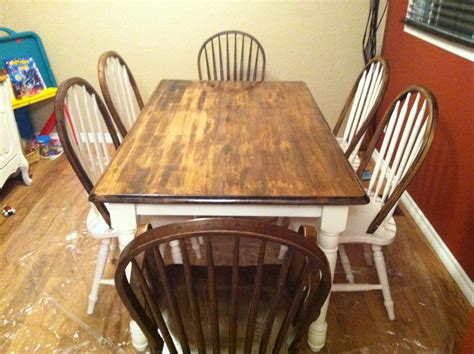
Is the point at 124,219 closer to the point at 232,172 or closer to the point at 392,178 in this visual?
the point at 232,172

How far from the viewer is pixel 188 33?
9.27ft

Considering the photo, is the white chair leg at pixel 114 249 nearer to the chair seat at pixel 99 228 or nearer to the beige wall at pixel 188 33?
the chair seat at pixel 99 228

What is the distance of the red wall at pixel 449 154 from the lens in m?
1.75

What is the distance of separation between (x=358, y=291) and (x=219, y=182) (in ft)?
3.16

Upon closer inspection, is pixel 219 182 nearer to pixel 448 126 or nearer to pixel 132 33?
pixel 448 126

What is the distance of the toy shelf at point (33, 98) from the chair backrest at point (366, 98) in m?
2.08

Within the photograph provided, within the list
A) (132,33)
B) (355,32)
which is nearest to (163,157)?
(132,33)

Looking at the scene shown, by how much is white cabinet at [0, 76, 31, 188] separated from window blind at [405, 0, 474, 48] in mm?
2449

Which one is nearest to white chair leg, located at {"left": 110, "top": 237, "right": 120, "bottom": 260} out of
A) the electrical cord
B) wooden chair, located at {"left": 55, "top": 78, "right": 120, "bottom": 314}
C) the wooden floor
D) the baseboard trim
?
the wooden floor

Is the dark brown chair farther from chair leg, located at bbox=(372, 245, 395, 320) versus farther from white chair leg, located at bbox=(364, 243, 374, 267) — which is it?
white chair leg, located at bbox=(364, 243, 374, 267)

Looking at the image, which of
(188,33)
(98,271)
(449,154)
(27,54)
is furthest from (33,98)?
(449,154)

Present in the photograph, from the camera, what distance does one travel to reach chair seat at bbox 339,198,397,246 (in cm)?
145

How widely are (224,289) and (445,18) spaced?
1.81 metres

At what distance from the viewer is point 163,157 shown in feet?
4.27
